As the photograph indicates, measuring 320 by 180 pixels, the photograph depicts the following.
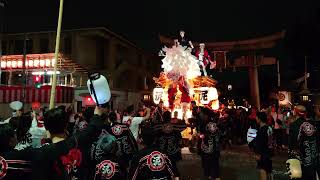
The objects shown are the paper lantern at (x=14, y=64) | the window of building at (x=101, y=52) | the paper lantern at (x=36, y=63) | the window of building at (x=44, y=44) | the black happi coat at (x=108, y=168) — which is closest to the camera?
the black happi coat at (x=108, y=168)

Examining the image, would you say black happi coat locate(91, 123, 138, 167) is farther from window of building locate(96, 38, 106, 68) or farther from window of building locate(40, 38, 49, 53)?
window of building locate(96, 38, 106, 68)

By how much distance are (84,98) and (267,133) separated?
21325mm

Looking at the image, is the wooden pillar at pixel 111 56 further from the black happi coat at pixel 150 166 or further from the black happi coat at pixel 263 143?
the black happi coat at pixel 150 166

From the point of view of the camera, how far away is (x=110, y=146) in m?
5.49

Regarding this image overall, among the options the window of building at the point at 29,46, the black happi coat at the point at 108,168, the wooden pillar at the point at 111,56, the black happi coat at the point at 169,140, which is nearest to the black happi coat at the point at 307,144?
the black happi coat at the point at 169,140

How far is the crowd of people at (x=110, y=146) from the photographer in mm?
3504

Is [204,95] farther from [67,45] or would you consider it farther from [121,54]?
[121,54]

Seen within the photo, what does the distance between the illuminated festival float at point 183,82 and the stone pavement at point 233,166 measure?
3.31 m

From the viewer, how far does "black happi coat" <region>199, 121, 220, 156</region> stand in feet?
29.8

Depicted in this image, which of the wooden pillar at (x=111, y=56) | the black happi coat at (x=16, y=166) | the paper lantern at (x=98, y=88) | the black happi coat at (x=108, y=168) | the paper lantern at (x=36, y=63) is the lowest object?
the black happi coat at (x=108, y=168)

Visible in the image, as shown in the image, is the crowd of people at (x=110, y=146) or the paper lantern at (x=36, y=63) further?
the paper lantern at (x=36, y=63)

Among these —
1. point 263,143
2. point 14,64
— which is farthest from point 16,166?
point 14,64

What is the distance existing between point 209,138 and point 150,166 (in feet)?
15.9

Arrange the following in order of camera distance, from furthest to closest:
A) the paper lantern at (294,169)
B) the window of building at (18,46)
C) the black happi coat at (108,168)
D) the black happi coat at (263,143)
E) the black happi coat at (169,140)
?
the window of building at (18,46)
the black happi coat at (169,140)
the black happi coat at (263,143)
the paper lantern at (294,169)
the black happi coat at (108,168)
